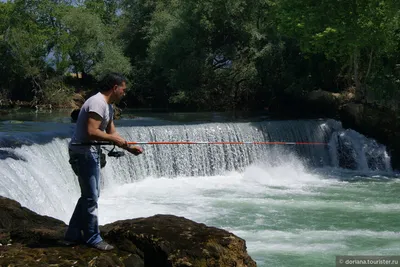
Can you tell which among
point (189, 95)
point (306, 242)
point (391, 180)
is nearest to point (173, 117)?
point (189, 95)

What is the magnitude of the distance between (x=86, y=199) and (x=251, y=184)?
10.5 m

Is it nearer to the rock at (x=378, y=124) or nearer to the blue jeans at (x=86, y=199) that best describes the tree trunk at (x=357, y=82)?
the rock at (x=378, y=124)

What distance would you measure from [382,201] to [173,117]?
385 inches

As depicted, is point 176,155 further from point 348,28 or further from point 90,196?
point 90,196

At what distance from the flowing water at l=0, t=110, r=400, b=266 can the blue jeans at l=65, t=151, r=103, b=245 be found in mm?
3455

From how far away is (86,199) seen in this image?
17.9ft

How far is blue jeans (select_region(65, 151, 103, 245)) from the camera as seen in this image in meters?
5.37

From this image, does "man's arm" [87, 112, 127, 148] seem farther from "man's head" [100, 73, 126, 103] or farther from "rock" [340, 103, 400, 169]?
"rock" [340, 103, 400, 169]

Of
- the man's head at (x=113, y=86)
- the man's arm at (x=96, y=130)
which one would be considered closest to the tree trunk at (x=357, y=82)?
the man's head at (x=113, y=86)

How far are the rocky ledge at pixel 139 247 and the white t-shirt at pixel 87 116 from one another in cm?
80

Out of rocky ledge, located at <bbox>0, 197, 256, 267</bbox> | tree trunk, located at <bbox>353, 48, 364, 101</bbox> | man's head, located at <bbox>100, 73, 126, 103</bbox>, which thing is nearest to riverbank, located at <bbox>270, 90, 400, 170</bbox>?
tree trunk, located at <bbox>353, 48, 364, 101</bbox>

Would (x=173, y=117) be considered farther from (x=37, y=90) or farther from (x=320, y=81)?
(x=37, y=90)

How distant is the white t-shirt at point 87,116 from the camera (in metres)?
5.24

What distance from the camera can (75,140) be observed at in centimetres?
538
